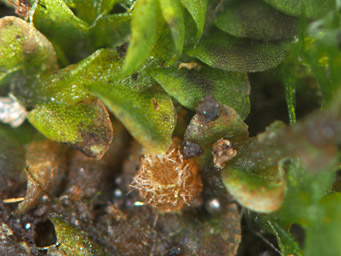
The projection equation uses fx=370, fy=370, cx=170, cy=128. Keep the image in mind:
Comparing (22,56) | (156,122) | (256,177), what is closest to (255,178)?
(256,177)

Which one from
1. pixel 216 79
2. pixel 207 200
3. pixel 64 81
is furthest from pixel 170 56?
pixel 207 200

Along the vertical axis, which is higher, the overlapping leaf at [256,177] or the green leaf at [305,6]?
→ the green leaf at [305,6]

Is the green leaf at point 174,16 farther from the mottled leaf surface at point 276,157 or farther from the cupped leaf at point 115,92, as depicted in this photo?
the mottled leaf surface at point 276,157

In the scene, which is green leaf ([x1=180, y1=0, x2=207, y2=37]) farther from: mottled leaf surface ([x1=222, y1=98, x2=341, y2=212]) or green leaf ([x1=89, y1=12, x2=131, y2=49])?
mottled leaf surface ([x1=222, y1=98, x2=341, y2=212])

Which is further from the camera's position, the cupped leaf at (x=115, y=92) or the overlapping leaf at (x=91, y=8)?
the overlapping leaf at (x=91, y=8)

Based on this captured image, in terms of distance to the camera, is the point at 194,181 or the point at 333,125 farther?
the point at 194,181

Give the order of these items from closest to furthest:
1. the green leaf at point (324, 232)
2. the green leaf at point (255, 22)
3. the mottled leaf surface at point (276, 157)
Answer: the mottled leaf surface at point (276, 157)
the green leaf at point (324, 232)
the green leaf at point (255, 22)

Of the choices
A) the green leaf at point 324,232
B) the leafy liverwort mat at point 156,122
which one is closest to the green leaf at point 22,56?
the leafy liverwort mat at point 156,122

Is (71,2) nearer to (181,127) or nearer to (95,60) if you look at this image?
(95,60)
